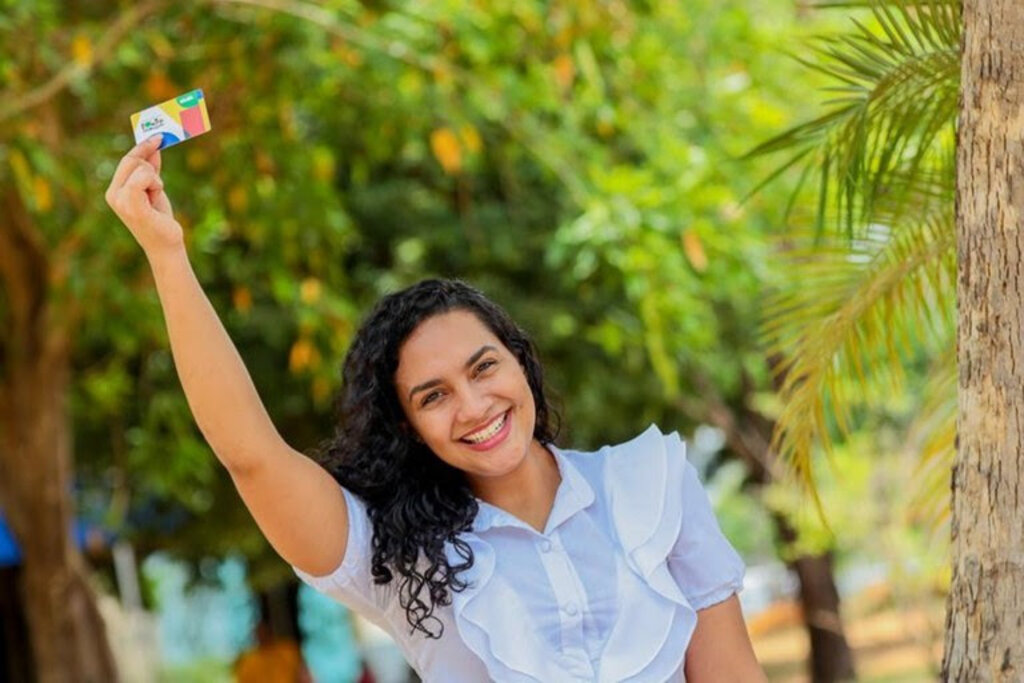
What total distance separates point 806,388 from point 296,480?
2414 millimetres

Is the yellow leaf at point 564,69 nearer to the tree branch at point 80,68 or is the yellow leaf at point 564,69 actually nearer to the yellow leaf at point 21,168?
the tree branch at point 80,68

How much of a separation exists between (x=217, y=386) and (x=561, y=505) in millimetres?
606

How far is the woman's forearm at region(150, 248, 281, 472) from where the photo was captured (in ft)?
10.0

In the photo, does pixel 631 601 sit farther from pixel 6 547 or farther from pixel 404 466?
pixel 6 547

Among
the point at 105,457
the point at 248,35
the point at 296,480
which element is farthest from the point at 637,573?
the point at 105,457

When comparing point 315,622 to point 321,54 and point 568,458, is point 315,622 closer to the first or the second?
point 321,54

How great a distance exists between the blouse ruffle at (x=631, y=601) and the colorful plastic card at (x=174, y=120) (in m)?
0.78

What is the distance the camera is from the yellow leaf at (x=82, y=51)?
27.9 feet

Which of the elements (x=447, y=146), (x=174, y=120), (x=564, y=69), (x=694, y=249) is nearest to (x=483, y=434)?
(x=174, y=120)

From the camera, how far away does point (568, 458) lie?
11.2ft

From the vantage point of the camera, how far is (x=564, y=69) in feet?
31.4

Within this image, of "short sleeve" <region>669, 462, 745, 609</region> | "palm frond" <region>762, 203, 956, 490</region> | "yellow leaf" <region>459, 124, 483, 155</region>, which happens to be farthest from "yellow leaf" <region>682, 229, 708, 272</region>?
"short sleeve" <region>669, 462, 745, 609</region>

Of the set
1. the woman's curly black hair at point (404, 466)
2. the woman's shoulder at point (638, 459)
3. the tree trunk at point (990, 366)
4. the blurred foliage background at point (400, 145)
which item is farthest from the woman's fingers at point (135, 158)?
the blurred foliage background at point (400, 145)

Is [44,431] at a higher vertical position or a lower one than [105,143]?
lower
